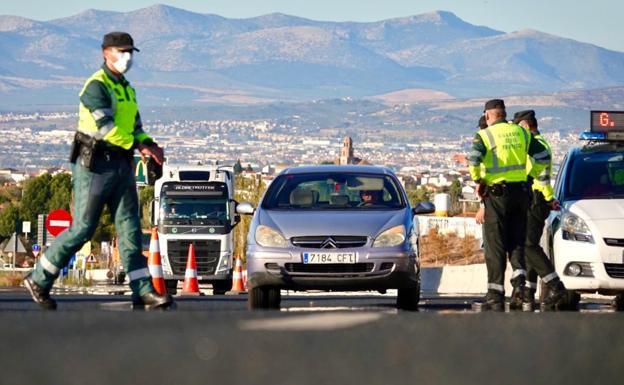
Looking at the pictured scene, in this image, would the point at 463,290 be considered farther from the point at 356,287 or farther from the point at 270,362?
the point at 270,362

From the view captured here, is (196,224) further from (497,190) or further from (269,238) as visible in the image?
(497,190)

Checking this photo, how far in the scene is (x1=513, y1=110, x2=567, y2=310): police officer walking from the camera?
556 inches

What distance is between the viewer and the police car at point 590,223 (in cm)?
1455

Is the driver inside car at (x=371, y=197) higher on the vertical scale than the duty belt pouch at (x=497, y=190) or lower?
lower

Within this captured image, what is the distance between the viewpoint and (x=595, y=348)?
22.2 ft

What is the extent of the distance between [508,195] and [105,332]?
8476 millimetres

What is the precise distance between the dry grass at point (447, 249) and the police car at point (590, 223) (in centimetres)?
6345

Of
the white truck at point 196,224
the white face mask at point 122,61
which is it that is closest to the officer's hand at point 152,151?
the white face mask at point 122,61

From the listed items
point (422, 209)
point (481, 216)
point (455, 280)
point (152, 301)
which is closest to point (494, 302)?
point (481, 216)

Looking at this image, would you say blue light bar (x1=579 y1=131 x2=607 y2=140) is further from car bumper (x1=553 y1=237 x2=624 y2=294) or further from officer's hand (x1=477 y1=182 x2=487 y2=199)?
officer's hand (x1=477 y1=182 x2=487 y2=199)

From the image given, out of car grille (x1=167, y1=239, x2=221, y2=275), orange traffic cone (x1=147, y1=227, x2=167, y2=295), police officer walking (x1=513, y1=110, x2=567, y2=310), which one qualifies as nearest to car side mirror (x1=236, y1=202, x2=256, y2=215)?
orange traffic cone (x1=147, y1=227, x2=167, y2=295)

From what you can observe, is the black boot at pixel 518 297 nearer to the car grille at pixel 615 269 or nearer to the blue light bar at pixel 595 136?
the car grille at pixel 615 269

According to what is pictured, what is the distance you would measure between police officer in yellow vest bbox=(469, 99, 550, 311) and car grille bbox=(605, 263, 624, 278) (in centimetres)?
85

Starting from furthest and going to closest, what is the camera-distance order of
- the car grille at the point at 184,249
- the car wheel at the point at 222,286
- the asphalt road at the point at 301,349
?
the car wheel at the point at 222,286 < the car grille at the point at 184,249 < the asphalt road at the point at 301,349
